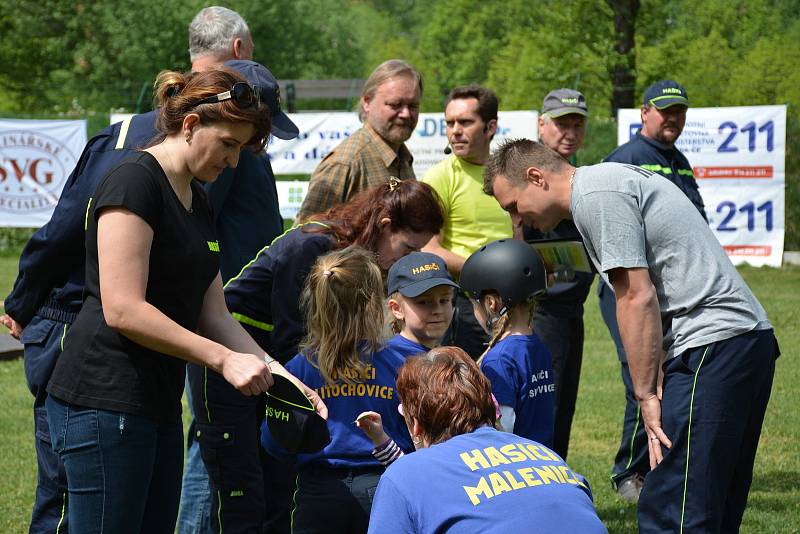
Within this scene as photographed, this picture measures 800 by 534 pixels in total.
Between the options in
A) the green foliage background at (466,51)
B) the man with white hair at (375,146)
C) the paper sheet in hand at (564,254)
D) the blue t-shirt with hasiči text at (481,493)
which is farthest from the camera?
the green foliage background at (466,51)

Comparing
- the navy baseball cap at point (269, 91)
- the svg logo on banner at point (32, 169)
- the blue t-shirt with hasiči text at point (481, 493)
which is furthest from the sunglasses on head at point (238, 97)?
the svg logo on banner at point (32, 169)

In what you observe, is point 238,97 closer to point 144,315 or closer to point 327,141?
point 144,315

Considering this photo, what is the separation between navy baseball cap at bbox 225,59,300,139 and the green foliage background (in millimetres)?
15146

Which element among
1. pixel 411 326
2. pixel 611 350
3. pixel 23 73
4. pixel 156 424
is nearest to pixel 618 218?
pixel 411 326

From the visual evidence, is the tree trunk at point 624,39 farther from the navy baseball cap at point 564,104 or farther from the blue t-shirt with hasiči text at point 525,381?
the blue t-shirt with hasiči text at point 525,381

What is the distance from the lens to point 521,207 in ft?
13.9

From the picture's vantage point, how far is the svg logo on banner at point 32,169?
752 inches

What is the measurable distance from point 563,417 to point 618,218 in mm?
2997

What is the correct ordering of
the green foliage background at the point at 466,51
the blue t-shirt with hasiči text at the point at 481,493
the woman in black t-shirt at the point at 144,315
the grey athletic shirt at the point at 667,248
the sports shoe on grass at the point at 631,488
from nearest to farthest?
the blue t-shirt with hasiči text at the point at 481,493
the woman in black t-shirt at the point at 144,315
the grey athletic shirt at the point at 667,248
the sports shoe on grass at the point at 631,488
the green foliage background at the point at 466,51

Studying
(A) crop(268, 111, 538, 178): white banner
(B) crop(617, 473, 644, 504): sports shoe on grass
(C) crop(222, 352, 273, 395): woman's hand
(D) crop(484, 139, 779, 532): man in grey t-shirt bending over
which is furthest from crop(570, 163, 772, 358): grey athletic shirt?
(A) crop(268, 111, 538, 178): white banner

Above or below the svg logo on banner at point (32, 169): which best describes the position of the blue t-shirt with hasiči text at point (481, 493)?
above

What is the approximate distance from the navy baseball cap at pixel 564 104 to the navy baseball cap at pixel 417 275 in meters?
3.49

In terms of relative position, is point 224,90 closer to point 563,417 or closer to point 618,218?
point 618,218

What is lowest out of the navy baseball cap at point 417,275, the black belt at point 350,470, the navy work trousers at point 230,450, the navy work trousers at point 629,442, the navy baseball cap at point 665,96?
the navy work trousers at point 629,442
